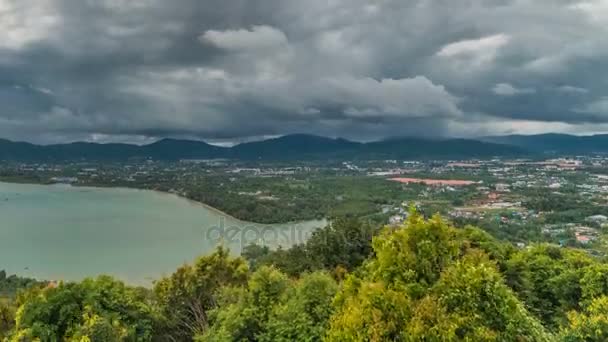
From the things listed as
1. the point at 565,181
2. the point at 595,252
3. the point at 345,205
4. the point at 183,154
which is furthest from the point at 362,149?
the point at 595,252

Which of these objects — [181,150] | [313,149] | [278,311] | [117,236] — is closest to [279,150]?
[313,149]

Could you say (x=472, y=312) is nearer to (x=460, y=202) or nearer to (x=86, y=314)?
(x=86, y=314)

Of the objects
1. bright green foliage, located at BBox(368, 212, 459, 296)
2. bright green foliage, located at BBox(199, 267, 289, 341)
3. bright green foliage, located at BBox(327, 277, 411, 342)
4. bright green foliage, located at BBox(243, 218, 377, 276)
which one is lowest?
bright green foliage, located at BBox(243, 218, 377, 276)

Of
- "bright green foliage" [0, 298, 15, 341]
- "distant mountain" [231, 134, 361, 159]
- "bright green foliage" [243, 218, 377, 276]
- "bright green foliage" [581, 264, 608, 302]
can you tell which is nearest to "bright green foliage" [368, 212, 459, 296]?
"bright green foliage" [581, 264, 608, 302]

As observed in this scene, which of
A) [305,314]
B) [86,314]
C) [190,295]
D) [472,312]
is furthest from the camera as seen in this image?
[190,295]

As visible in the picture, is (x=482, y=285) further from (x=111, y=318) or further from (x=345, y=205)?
(x=345, y=205)

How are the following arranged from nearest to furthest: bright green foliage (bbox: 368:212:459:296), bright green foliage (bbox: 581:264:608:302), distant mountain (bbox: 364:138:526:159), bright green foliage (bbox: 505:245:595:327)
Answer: bright green foliage (bbox: 368:212:459:296) → bright green foliage (bbox: 581:264:608:302) → bright green foliage (bbox: 505:245:595:327) → distant mountain (bbox: 364:138:526:159)

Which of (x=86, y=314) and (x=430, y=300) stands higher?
(x=430, y=300)

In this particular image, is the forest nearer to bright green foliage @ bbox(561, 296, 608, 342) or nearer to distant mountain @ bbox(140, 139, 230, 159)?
bright green foliage @ bbox(561, 296, 608, 342)
